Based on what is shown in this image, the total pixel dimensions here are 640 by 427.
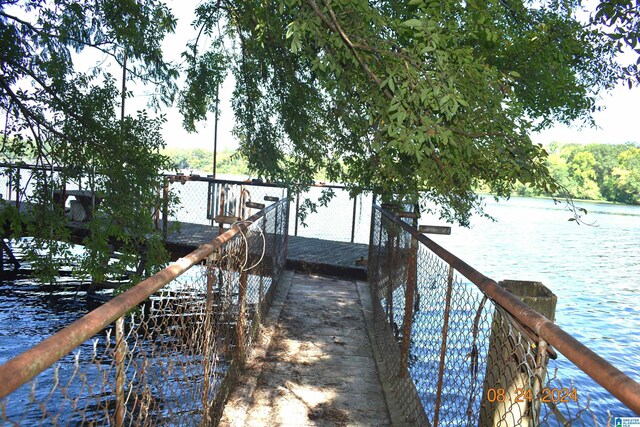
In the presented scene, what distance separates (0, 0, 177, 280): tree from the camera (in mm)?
7434

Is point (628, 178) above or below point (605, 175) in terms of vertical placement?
below

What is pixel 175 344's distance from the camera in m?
4.44

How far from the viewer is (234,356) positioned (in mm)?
4289

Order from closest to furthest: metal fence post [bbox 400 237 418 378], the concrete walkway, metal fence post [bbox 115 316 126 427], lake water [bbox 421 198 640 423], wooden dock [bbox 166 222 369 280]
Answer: metal fence post [bbox 115 316 126 427]
the concrete walkway
metal fence post [bbox 400 237 418 378]
lake water [bbox 421 198 640 423]
wooden dock [bbox 166 222 369 280]

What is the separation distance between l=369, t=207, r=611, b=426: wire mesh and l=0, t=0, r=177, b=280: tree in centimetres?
365

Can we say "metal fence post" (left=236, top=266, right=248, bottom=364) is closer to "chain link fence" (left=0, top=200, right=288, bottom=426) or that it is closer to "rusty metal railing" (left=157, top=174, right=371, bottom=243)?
"chain link fence" (left=0, top=200, right=288, bottom=426)

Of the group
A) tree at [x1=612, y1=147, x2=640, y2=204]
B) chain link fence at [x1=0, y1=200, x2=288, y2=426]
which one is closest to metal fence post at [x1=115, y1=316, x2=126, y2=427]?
chain link fence at [x1=0, y1=200, x2=288, y2=426]

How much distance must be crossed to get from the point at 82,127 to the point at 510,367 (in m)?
7.28

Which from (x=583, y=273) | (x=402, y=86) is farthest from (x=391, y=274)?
(x=583, y=273)

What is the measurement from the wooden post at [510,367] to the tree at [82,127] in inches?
235

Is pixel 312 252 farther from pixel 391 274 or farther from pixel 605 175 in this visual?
pixel 605 175

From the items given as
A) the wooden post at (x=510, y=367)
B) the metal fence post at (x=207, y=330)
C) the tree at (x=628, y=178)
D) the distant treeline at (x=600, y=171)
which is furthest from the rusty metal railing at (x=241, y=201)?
the tree at (x=628, y=178)

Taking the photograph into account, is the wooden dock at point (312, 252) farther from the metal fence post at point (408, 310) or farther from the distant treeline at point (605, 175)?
the distant treeline at point (605, 175)

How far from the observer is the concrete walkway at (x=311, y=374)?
389cm
